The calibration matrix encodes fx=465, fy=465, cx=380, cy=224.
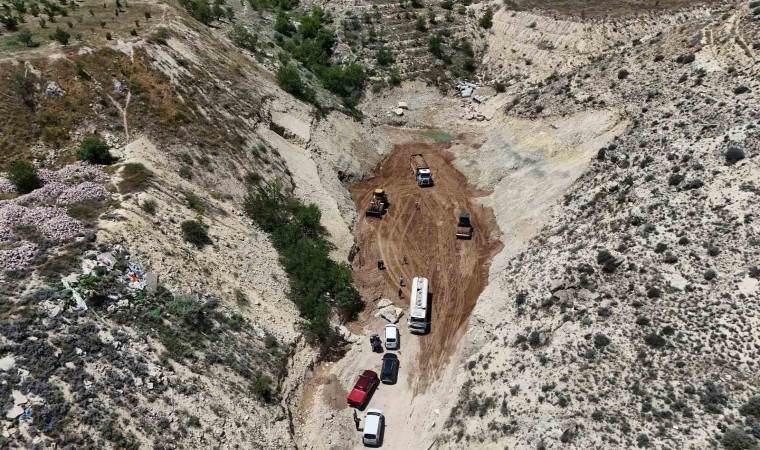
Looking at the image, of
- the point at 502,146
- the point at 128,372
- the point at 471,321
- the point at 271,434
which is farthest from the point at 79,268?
the point at 502,146

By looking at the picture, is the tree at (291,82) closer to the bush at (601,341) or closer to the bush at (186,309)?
the bush at (186,309)

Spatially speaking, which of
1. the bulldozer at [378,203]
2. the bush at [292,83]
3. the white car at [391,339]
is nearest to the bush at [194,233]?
the white car at [391,339]

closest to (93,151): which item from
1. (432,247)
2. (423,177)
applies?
(432,247)

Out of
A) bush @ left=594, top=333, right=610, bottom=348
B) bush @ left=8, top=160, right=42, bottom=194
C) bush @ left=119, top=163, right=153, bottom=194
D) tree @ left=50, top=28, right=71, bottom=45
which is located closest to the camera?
bush @ left=594, top=333, right=610, bottom=348

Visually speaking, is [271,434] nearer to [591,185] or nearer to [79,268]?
[79,268]

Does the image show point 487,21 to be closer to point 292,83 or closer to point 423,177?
point 423,177

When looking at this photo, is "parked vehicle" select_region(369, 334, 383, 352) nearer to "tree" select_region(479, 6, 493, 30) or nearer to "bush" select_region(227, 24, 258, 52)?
"bush" select_region(227, 24, 258, 52)

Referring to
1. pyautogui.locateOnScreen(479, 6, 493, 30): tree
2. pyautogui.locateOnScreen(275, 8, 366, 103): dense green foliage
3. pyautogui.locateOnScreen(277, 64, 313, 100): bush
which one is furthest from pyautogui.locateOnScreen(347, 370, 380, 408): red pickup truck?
→ pyautogui.locateOnScreen(479, 6, 493, 30): tree
